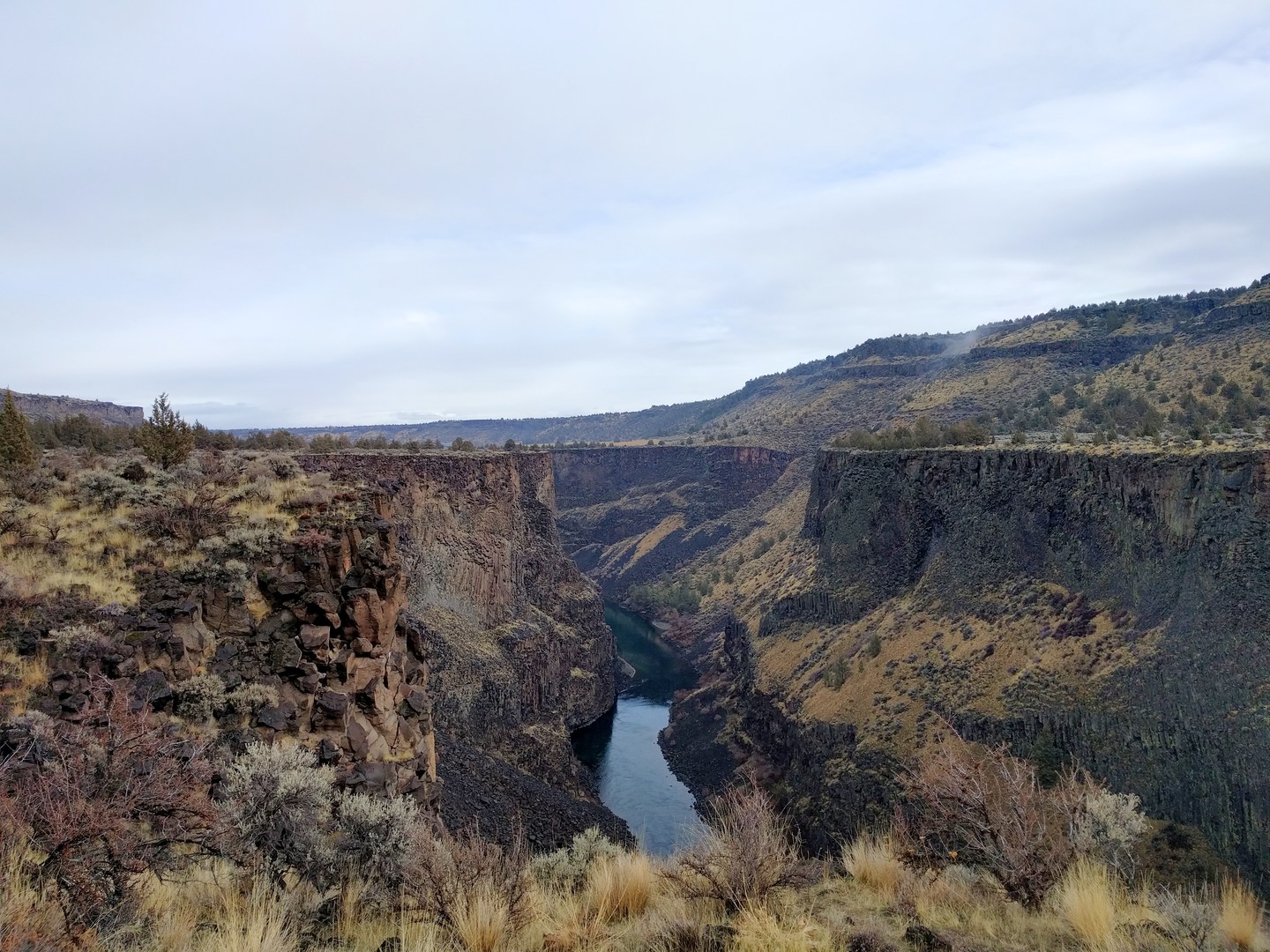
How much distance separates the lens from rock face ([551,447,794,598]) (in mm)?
101750

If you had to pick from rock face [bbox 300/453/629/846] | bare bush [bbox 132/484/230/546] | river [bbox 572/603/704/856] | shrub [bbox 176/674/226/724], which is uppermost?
bare bush [bbox 132/484/230/546]

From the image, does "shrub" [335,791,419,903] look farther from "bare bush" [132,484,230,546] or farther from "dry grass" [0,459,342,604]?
"bare bush" [132,484,230,546]

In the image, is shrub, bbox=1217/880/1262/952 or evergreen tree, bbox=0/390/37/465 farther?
evergreen tree, bbox=0/390/37/465

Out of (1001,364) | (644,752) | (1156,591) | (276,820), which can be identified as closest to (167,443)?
(276,820)

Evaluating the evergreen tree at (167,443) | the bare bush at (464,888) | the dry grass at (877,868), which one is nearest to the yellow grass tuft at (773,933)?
the bare bush at (464,888)

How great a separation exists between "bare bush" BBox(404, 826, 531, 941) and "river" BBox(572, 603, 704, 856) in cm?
1948

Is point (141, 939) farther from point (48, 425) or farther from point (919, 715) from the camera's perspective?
point (48, 425)

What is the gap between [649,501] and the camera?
115312 millimetres

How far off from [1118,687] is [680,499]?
8693cm

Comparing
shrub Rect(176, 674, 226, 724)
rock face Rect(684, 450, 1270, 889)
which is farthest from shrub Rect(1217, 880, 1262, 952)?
rock face Rect(684, 450, 1270, 889)

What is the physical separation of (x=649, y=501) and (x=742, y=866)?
108 metres

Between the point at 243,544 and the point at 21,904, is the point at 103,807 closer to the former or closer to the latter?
the point at 21,904

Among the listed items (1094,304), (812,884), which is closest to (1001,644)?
(812,884)

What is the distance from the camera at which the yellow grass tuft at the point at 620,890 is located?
7133mm
